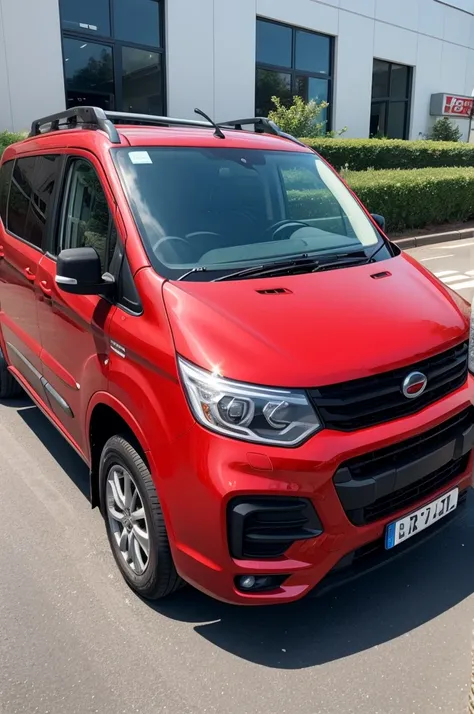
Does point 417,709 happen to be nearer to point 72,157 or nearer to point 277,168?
point 277,168

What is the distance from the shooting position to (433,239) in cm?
1278

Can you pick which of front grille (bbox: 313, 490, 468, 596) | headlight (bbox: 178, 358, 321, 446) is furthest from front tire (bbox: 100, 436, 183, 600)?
front grille (bbox: 313, 490, 468, 596)

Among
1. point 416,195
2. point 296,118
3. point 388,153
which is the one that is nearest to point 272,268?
point 416,195

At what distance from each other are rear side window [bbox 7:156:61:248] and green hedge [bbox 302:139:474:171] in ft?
36.5

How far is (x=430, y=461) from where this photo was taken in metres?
2.43

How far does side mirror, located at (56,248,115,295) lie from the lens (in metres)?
2.61

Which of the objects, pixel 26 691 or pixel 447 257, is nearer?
pixel 26 691

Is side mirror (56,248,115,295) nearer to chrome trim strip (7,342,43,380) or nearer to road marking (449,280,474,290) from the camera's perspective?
chrome trim strip (7,342,43,380)

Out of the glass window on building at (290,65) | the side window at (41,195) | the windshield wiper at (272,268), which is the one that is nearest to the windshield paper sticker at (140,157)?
the side window at (41,195)

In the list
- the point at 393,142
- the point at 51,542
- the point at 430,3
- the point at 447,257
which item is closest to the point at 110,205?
the point at 51,542

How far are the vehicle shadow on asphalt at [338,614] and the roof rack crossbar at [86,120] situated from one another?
A: 7.55 feet

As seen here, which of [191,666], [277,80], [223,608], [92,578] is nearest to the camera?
[191,666]

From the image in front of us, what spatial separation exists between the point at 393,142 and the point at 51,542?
52.3 ft

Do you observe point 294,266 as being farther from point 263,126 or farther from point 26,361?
point 26,361
